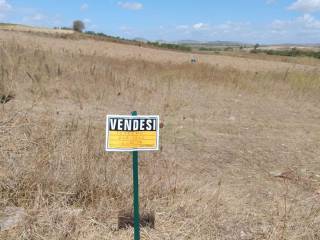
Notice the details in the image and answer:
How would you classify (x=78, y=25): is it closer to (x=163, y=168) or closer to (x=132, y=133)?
(x=163, y=168)

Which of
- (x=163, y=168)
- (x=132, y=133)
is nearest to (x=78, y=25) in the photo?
(x=163, y=168)

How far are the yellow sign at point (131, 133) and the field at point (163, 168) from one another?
0.74 metres

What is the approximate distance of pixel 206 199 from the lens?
3309 mm

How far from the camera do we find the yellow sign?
2.44 meters

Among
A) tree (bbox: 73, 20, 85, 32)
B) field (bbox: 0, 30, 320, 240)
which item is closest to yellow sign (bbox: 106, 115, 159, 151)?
field (bbox: 0, 30, 320, 240)

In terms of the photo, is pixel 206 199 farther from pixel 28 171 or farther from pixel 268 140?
pixel 268 140

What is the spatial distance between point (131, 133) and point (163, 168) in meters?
1.51

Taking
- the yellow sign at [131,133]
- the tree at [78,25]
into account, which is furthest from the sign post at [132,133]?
the tree at [78,25]

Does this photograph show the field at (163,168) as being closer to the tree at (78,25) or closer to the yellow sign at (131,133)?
the yellow sign at (131,133)

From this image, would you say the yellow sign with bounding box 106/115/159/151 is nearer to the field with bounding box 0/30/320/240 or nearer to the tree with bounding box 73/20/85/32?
the field with bounding box 0/30/320/240

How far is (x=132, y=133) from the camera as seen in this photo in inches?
97.5

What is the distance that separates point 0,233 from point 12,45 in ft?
27.1

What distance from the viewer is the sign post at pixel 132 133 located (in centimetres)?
244

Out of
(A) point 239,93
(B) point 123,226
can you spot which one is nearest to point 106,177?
(B) point 123,226
